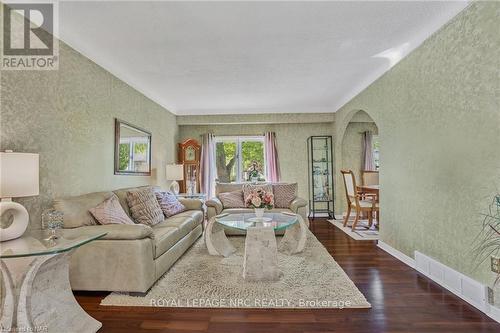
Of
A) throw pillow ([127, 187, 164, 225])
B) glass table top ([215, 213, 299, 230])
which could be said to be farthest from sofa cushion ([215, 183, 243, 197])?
throw pillow ([127, 187, 164, 225])

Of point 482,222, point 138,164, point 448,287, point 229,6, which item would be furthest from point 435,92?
point 138,164

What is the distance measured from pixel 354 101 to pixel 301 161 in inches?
83.5

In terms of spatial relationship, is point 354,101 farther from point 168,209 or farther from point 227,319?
point 227,319

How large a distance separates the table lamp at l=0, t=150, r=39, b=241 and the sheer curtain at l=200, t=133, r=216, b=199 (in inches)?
190

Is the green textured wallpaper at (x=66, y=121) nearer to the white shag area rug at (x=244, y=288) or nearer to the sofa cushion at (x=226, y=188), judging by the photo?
the white shag area rug at (x=244, y=288)

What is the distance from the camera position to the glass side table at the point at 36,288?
172 centimetres

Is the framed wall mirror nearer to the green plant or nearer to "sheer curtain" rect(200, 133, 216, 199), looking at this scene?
"sheer curtain" rect(200, 133, 216, 199)

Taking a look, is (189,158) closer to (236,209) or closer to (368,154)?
(236,209)

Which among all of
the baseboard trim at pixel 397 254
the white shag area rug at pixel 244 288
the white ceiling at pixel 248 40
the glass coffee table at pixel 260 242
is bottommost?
the white shag area rug at pixel 244 288

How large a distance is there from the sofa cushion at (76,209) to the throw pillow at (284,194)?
3090 millimetres

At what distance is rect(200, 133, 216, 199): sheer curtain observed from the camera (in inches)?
269

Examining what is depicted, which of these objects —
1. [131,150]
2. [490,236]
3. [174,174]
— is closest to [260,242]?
[490,236]

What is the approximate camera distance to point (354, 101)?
5.15 meters

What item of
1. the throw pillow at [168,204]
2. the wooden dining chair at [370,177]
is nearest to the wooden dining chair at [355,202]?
the wooden dining chair at [370,177]
